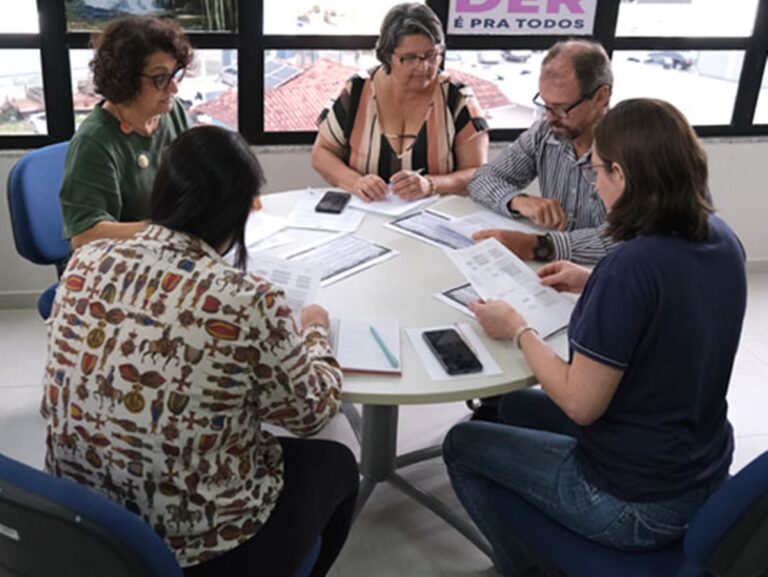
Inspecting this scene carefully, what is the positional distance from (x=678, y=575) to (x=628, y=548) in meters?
0.11

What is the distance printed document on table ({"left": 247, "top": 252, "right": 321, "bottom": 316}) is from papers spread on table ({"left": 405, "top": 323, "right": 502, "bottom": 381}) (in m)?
0.25

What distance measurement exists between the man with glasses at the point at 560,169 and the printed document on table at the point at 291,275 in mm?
526

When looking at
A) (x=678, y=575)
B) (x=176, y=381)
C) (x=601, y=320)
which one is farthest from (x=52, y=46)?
(x=678, y=575)

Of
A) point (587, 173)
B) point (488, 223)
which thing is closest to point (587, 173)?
point (587, 173)

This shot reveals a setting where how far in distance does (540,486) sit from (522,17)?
2.36 m

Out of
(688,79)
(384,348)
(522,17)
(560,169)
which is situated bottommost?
(384,348)

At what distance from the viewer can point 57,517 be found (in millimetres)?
1090

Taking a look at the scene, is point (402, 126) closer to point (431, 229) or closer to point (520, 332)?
point (431, 229)

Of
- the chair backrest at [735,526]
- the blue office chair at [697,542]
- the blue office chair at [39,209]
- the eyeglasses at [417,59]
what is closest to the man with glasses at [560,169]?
the eyeglasses at [417,59]

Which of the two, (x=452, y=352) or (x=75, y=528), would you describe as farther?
(x=452, y=352)

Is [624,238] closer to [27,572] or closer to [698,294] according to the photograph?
[698,294]

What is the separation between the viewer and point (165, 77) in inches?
84.7

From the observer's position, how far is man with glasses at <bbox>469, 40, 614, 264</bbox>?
2.11m

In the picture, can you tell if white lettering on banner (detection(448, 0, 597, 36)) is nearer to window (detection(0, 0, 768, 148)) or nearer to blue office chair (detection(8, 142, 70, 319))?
window (detection(0, 0, 768, 148))
